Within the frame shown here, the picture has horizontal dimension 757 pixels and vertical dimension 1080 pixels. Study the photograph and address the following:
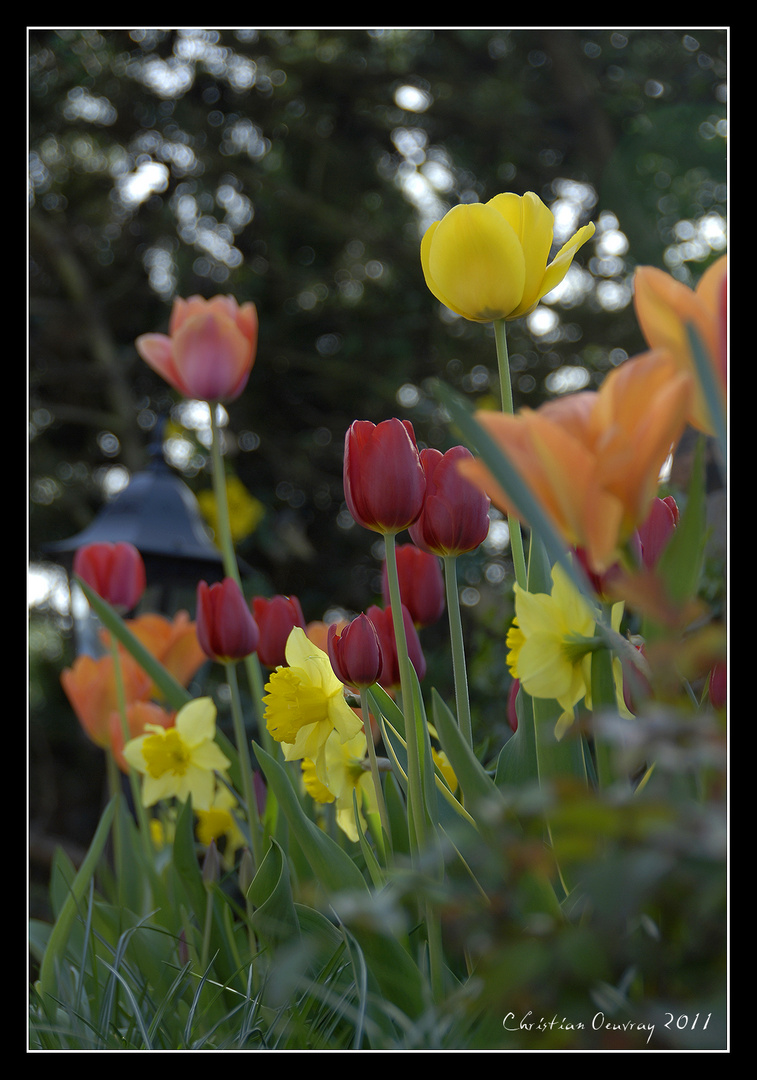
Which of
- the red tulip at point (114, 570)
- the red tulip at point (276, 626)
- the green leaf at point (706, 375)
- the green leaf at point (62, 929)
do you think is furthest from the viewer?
the red tulip at point (114, 570)

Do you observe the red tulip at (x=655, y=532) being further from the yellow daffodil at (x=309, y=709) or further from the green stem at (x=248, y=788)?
the green stem at (x=248, y=788)

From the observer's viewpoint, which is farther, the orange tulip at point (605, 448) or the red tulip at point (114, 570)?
the red tulip at point (114, 570)

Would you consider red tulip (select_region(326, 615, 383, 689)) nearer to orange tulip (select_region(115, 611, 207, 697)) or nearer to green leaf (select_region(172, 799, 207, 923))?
green leaf (select_region(172, 799, 207, 923))

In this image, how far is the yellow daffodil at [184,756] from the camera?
0.83 metres

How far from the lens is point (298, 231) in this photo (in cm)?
335

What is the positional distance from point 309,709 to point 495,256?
33 cm

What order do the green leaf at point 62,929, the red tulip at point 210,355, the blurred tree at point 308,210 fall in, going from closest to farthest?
the green leaf at point 62,929, the red tulip at point 210,355, the blurred tree at point 308,210

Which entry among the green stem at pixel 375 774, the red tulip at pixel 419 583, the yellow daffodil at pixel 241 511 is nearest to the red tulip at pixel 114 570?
the red tulip at pixel 419 583

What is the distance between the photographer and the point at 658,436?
317 mm

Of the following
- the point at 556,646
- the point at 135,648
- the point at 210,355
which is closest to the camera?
the point at 556,646

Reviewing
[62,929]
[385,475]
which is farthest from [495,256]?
[62,929]

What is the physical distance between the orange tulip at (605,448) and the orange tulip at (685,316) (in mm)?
16

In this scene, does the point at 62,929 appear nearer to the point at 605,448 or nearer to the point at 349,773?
the point at 349,773
